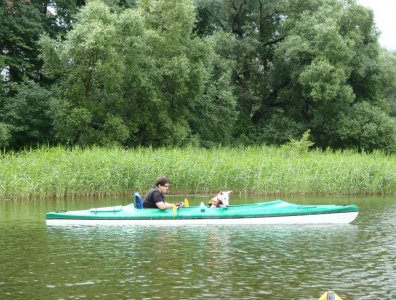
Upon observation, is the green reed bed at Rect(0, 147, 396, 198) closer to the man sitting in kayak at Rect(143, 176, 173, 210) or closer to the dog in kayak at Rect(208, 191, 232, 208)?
the man sitting in kayak at Rect(143, 176, 173, 210)

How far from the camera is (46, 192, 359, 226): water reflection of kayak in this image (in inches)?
620

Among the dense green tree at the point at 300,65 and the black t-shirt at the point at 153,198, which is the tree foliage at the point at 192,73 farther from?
the black t-shirt at the point at 153,198

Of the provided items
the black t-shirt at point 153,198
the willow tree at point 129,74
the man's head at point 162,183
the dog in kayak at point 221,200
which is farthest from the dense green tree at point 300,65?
the man's head at point 162,183

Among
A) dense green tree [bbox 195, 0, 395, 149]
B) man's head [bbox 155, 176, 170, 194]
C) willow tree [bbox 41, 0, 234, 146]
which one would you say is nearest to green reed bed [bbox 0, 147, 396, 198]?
willow tree [bbox 41, 0, 234, 146]

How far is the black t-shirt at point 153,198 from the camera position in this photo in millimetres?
15867

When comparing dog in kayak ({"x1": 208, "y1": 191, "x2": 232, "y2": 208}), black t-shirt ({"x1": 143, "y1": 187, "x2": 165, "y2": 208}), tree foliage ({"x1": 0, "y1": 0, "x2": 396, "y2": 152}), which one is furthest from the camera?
tree foliage ({"x1": 0, "y1": 0, "x2": 396, "y2": 152})

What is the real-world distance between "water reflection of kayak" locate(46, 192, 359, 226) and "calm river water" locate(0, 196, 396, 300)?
1.07ft

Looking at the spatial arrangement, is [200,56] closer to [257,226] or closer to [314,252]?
[257,226]

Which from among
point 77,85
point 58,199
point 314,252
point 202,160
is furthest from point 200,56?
point 314,252

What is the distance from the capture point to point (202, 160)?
25.2 metres

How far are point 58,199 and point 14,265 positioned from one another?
11.8m

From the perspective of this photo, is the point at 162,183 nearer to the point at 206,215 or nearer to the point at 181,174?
the point at 206,215

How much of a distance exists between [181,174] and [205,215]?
7.93m

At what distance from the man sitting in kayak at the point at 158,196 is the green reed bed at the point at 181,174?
270 inches
